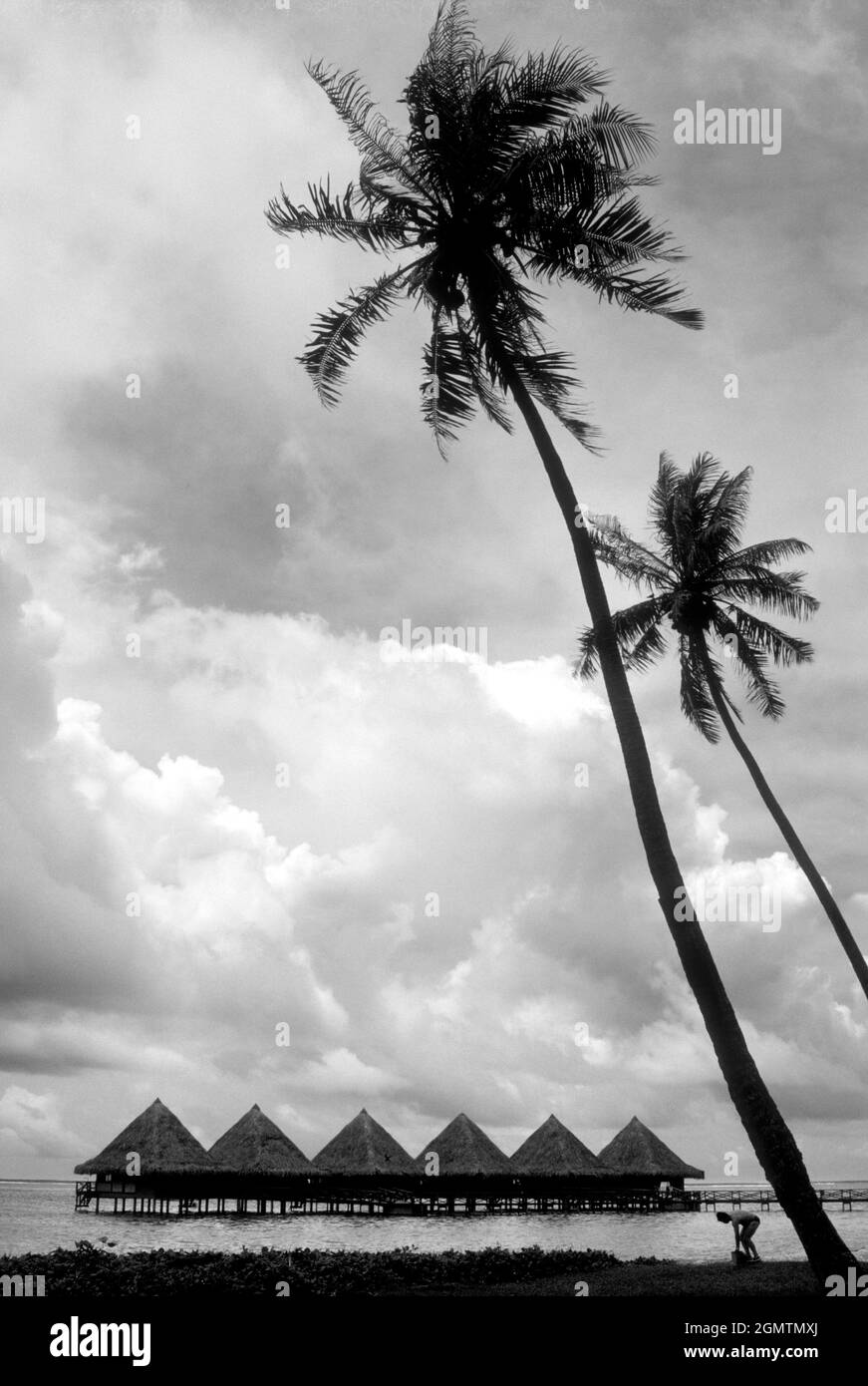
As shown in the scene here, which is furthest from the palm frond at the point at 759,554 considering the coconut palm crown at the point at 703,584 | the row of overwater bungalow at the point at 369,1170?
the row of overwater bungalow at the point at 369,1170

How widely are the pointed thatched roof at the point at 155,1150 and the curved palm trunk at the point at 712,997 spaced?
36152mm

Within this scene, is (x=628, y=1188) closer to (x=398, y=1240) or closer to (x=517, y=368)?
(x=398, y=1240)

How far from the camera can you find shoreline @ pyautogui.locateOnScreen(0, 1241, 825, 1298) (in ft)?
46.6

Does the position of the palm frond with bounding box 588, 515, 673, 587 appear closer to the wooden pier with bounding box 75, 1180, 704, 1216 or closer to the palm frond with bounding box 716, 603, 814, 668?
the palm frond with bounding box 716, 603, 814, 668

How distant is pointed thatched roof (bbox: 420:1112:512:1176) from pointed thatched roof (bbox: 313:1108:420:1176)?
1.43m

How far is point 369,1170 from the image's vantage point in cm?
4572

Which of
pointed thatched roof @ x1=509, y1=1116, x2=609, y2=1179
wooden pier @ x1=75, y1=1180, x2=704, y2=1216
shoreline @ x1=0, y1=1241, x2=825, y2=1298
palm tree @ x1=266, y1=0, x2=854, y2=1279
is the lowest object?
wooden pier @ x1=75, y1=1180, x2=704, y2=1216

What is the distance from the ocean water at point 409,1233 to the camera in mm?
28000

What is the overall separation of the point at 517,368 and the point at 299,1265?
13.3 m

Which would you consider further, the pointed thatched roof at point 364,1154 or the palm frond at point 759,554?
the pointed thatched roof at point 364,1154

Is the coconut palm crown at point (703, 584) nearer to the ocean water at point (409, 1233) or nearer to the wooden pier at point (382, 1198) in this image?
the ocean water at point (409, 1233)

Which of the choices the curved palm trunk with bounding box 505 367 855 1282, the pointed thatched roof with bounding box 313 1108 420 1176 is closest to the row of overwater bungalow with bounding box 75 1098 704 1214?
the pointed thatched roof with bounding box 313 1108 420 1176

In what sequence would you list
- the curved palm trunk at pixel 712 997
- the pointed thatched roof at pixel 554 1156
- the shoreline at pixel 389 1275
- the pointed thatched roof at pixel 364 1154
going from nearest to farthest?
the curved palm trunk at pixel 712 997, the shoreline at pixel 389 1275, the pointed thatched roof at pixel 364 1154, the pointed thatched roof at pixel 554 1156

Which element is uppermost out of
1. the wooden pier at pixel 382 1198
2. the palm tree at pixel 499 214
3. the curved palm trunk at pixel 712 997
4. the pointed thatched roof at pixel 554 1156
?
the palm tree at pixel 499 214
